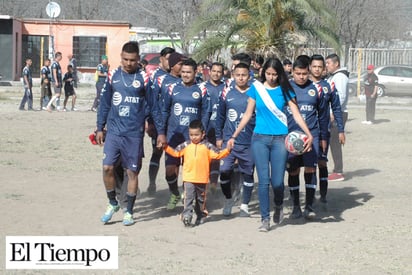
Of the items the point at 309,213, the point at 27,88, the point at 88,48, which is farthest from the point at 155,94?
the point at 88,48

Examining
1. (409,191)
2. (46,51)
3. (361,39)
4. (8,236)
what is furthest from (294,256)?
(361,39)

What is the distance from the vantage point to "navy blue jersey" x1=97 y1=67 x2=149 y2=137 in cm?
929

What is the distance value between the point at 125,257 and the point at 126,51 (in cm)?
255

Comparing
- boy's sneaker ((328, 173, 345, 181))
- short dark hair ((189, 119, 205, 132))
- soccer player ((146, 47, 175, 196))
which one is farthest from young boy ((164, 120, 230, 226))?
boy's sneaker ((328, 173, 345, 181))

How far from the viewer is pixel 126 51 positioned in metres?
9.22

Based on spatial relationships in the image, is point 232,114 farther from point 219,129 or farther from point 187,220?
point 187,220

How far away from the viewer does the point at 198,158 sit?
31.2ft

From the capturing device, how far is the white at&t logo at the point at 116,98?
9.29 meters

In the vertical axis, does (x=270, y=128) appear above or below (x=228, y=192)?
above

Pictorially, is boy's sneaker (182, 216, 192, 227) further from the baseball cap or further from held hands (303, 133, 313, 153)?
the baseball cap

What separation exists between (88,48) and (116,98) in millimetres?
36699

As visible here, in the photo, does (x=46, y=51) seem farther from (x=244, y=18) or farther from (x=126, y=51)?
(x=126, y=51)

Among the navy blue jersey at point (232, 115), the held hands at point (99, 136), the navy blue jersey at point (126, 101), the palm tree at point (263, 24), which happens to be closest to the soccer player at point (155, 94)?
the navy blue jersey at point (126, 101)

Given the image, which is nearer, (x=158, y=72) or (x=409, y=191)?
(x=158, y=72)
